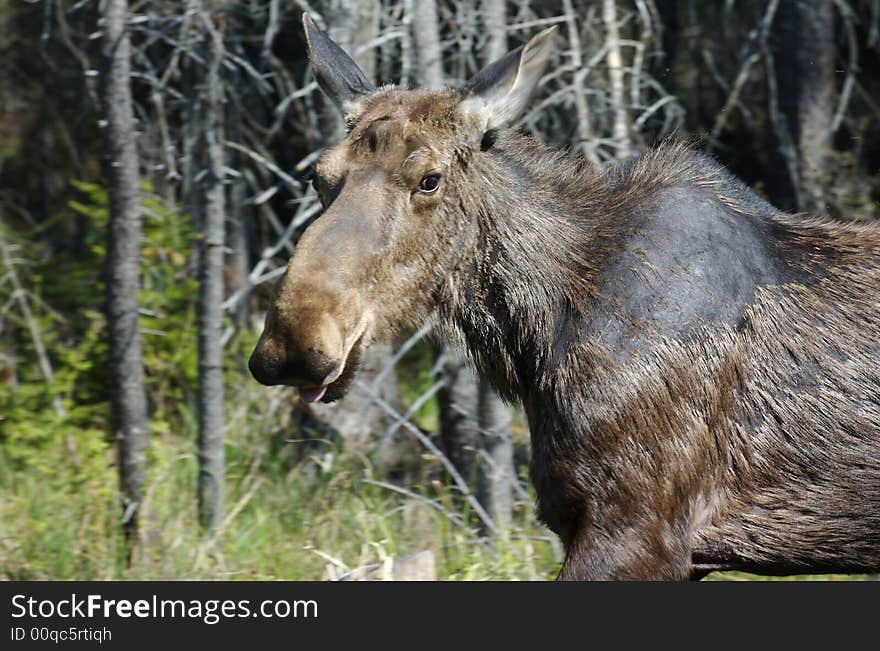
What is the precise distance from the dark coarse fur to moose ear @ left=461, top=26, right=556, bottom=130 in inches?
5.9

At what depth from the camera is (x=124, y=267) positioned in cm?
609

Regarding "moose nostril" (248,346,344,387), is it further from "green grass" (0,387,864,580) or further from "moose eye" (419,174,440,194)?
"green grass" (0,387,864,580)

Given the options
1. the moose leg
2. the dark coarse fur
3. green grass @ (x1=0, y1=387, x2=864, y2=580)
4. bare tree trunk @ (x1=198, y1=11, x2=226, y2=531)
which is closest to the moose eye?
the dark coarse fur

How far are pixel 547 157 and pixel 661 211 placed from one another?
600 millimetres

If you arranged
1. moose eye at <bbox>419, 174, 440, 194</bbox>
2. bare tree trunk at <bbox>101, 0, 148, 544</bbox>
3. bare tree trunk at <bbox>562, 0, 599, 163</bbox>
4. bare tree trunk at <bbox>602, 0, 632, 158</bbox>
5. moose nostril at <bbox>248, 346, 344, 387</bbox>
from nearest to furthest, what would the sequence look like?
moose nostril at <bbox>248, 346, 344, 387</bbox>, moose eye at <bbox>419, 174, 440, 194</bbox>, bare tree trunk at <bbox>101, 0, 148, 544</bbox>, bare tree trunk at <bbox>562, 0, 599, 163</bbox>, bare tree trunk at <bbox>602, 0, 632, 158</bbox>

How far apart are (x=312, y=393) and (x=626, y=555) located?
1.30m

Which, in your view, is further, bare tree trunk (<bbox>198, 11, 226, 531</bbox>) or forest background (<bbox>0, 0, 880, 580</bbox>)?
bare tree trunk (<bbox>198, 11, 226, 531</bbox>)

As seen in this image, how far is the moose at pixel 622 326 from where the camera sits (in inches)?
165

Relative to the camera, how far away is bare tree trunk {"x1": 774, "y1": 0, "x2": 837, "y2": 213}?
813 centimetres

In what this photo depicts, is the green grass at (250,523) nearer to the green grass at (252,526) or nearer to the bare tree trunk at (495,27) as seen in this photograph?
the green grass at (252,526)

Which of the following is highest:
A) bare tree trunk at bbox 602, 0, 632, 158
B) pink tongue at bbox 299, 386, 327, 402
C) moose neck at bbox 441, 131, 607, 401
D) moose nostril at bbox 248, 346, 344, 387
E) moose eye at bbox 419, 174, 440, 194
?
bare tree trunk at bbox 602, 0, 632, 158

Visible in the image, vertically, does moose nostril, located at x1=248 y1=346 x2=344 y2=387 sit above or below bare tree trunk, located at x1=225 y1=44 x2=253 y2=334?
above

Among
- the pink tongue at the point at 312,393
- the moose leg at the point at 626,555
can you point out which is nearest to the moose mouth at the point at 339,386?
the pink tongue at the point at 312,393
